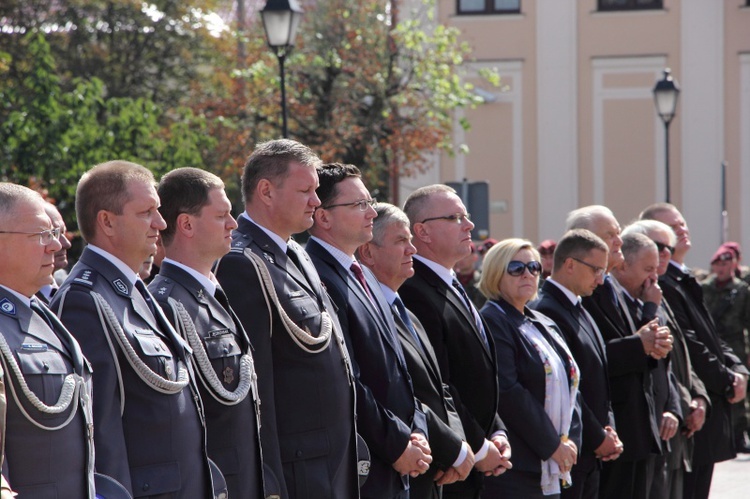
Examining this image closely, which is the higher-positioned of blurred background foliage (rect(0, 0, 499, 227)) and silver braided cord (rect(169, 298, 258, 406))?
blurred background foliage (rect(0, 0, 499, 227))

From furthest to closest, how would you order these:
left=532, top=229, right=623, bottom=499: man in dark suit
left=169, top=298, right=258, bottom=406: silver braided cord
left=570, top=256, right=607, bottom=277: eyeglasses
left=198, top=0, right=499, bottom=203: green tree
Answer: left=198, top=0, right=499, bottom=203: green tree < left=570, top=256, right=607, bottom=277: eyeglasses < left=532, top=229, right=623, bottom=499: man in dark suit < left=169, top=298, right=258, bottom=406: silver braided cord

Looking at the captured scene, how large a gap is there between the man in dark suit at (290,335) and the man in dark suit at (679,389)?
149 inches

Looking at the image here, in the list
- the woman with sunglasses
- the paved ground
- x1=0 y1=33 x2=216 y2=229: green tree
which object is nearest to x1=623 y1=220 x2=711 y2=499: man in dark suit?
the woman with sunglasses

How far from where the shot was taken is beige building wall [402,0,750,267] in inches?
1022

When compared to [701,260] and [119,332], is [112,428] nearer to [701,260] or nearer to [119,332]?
[119,332]

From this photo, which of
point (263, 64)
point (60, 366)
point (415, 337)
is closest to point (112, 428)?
point (60, 366)

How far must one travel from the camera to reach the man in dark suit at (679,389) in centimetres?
815

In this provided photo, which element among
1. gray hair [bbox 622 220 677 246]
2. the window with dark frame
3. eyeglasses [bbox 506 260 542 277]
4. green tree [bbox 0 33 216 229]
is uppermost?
the window with dark frame

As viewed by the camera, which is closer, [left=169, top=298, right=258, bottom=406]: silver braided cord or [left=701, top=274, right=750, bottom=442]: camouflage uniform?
[left=169, top=298, right=258, bottom=406]: silver braided cord

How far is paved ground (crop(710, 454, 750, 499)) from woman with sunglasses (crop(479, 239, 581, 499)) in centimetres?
432

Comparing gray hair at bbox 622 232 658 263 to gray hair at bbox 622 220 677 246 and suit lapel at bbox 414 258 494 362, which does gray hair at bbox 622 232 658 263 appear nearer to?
gray hair at bbox 622 220 677 246

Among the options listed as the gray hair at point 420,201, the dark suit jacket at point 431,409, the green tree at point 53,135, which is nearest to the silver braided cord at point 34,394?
the dark suit jacket at point 431,409

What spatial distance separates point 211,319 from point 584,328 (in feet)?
11.3

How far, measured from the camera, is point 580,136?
1046 inches
